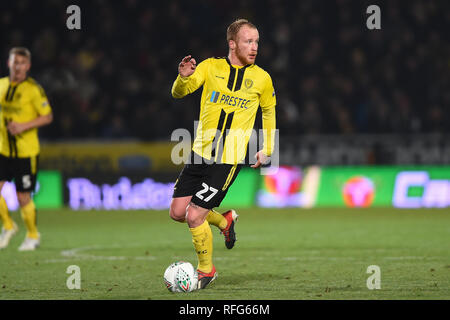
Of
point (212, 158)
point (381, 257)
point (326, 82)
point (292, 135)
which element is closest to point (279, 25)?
point (326, 82)

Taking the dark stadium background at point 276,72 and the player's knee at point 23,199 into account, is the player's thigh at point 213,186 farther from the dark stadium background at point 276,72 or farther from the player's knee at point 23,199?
the dark stadium background at point 276,72

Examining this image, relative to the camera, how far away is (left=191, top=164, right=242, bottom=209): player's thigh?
22.7 ft

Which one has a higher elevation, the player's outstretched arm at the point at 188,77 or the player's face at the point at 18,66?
the player's face at the point at 18,66

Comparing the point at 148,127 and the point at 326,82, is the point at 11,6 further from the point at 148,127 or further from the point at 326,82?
the point at 326,82

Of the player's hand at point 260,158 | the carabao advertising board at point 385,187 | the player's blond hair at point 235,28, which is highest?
the player's blond hair at point 235,28

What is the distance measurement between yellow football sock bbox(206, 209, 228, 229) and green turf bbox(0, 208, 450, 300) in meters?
0.48

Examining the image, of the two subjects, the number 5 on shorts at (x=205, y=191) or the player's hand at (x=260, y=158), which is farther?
the player's hand at (x=260, y=158)

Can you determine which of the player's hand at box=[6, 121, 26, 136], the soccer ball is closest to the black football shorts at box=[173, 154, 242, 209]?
the soccer ball

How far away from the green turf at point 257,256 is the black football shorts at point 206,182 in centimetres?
76

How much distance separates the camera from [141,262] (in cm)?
894

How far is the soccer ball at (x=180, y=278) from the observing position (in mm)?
6730

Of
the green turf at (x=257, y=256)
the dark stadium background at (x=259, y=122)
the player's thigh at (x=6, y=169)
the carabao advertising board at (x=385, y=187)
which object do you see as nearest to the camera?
the green turf at (x=257, y=256)

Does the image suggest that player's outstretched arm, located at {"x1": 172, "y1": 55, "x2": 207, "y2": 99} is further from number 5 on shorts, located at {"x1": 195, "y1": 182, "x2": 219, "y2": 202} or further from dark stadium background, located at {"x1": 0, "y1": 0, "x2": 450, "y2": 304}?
dark stadium background, located at {"x1": 0, "y1": 0, "x2": 450, "y2": 304}

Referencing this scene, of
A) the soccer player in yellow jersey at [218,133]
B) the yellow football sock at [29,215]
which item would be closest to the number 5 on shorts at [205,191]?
the soccer player in yellow jersey at [218,133]
